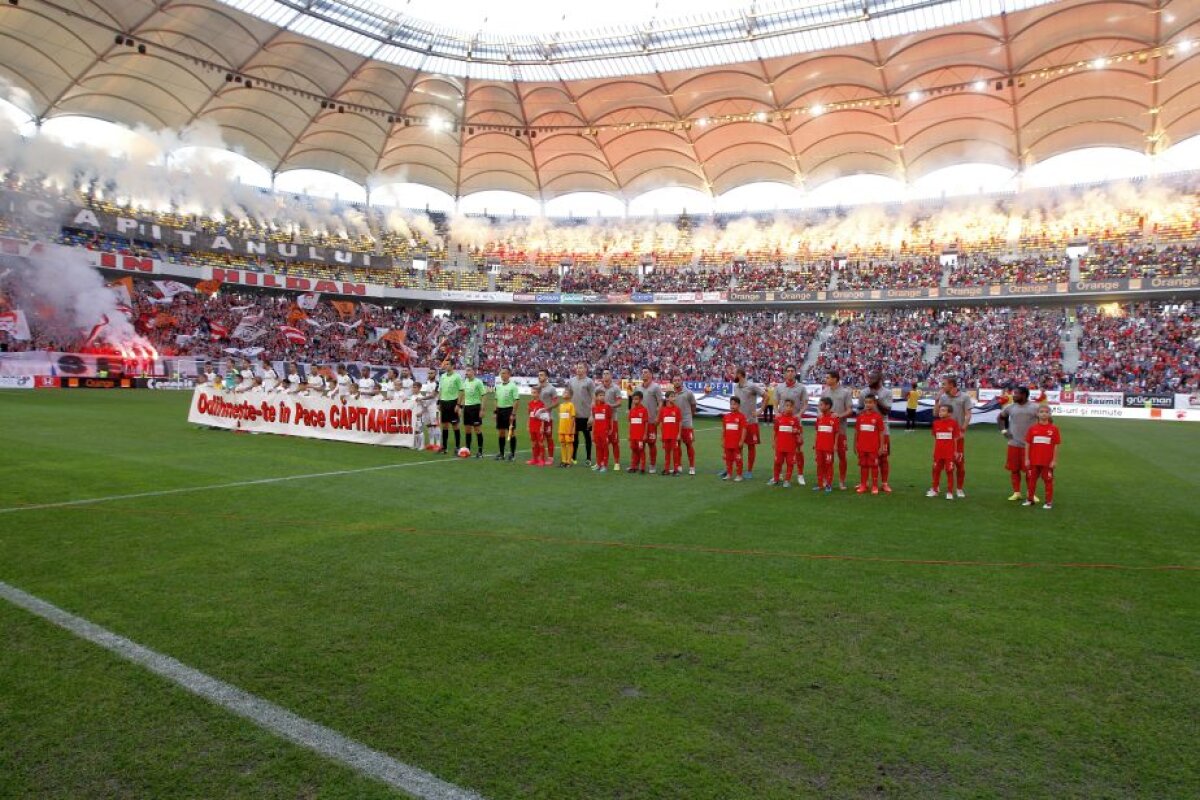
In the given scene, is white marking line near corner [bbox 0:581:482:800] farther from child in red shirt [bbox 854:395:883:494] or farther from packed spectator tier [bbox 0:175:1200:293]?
packed spectator tier [bbox 0:175:1200:293]

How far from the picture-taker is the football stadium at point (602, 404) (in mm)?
3406

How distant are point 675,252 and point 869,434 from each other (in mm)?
51002

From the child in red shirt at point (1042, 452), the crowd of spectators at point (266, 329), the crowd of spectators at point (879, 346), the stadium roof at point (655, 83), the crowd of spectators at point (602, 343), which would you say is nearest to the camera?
the child in red shirt at point (1042, 452)

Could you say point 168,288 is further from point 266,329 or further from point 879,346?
point 879,346

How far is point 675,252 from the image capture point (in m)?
59.6

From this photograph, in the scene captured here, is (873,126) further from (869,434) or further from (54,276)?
(54,276)

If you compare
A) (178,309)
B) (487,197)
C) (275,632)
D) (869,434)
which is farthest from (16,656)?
(487,197)

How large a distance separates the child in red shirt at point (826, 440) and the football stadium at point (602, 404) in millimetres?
87

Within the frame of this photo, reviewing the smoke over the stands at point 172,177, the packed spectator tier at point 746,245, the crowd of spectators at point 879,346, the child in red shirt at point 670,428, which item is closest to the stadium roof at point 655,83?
the smoke over the stands at point 172,177

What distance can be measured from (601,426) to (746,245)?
1925 inches

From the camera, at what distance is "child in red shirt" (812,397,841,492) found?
1057cm

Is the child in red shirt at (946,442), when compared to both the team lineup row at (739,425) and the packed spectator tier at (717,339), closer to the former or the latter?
the team lineup row at (739,425)

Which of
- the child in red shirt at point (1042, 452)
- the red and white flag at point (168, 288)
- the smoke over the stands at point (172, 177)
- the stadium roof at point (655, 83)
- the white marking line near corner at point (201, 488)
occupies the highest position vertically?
the stadium roof at point (655, 83)

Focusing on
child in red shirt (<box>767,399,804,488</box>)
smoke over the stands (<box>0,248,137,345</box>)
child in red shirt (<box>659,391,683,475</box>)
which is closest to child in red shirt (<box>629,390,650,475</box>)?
child in red shirt (<box>659,391,683,475</box>)
